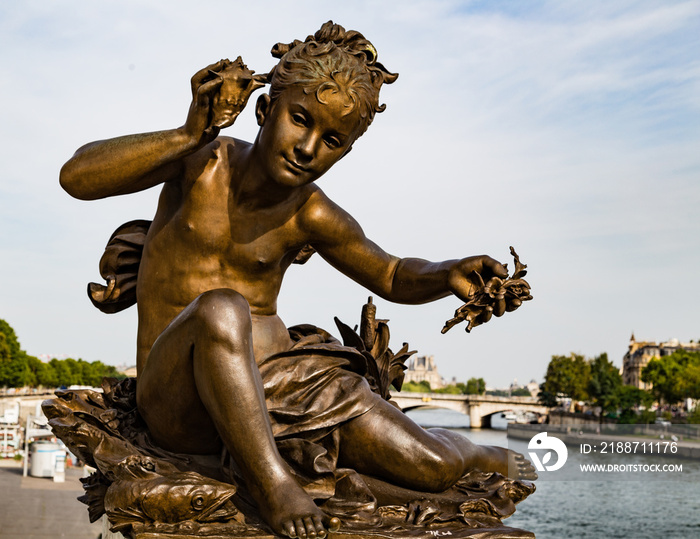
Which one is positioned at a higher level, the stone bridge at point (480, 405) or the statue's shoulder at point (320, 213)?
the statue's shoulder at point (320, 213)

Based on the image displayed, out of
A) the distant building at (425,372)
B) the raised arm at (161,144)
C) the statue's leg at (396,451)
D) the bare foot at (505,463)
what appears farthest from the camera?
the distant building at (425,372)

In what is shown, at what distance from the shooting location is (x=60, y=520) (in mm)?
11609

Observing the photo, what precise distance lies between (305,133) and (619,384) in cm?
5410

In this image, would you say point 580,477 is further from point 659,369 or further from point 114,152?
point 114,152

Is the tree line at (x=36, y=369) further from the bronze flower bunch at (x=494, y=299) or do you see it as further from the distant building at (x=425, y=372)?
the distant building at (x=425, y=372)

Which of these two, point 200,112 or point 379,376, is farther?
point 379,376

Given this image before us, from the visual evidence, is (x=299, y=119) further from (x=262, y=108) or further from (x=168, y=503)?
(x=168, y=503)

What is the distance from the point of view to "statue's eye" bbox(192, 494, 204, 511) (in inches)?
122

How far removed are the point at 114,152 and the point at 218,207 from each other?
0.49 m

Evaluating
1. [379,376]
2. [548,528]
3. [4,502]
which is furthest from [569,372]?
[379,376]

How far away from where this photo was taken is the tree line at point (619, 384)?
1882 inches

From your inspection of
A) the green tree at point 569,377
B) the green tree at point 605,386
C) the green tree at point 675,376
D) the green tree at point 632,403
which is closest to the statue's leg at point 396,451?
the green tree at point 675,376

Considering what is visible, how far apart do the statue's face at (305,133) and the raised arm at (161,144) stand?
176 mm

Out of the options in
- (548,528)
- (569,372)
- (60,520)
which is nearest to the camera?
(60,520)
